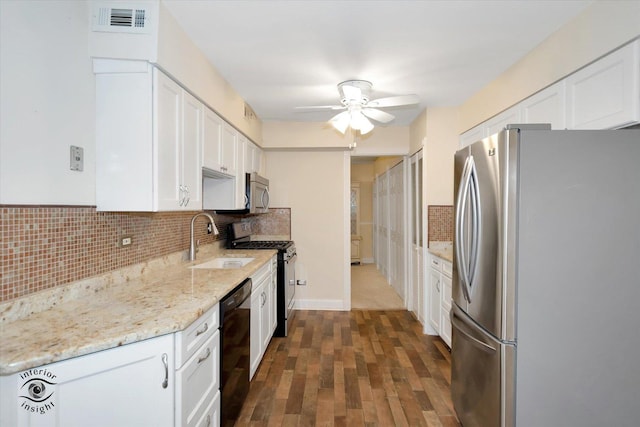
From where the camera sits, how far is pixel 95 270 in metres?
1.69

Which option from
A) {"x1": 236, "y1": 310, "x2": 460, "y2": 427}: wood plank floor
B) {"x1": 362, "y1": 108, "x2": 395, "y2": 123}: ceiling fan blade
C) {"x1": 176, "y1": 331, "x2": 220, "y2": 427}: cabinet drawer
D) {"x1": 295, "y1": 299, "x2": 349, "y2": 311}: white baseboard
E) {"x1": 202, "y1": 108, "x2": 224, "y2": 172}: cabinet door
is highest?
{"x1": 362, "y1": 108, "x2": 395, "y2": 123}: ceiling fan blade

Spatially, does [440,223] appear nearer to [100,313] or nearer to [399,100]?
[399,100]

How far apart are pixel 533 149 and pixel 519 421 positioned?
1.30 m

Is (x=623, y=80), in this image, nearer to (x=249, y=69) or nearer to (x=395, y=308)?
(x=249, y=69)

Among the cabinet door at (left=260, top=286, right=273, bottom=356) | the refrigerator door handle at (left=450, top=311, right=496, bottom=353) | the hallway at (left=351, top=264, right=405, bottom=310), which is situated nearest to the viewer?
the refrigerator door handle at (left=450, top=311, right=496, bottom=353)

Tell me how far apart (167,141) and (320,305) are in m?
3.15

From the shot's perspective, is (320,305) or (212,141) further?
(320,305)

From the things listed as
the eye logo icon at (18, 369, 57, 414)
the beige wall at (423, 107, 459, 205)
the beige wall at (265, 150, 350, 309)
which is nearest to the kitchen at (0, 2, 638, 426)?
the beige wall at (423, 107, 459, 205)

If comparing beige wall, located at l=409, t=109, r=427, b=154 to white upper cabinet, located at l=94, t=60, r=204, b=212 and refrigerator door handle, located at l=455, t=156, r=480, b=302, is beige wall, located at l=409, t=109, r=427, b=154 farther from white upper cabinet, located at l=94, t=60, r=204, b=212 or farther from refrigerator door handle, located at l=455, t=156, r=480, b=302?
white upper cabinet, located at l=94, t=60, r=204, b=212

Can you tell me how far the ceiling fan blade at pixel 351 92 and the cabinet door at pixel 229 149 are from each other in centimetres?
108

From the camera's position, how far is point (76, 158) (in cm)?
157

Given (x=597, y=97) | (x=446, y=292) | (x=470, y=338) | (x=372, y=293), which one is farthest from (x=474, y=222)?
(x=372, y=293)

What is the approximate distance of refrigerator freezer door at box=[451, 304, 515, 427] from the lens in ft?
5.00

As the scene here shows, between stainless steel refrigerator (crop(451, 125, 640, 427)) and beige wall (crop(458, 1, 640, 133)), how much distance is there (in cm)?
55
